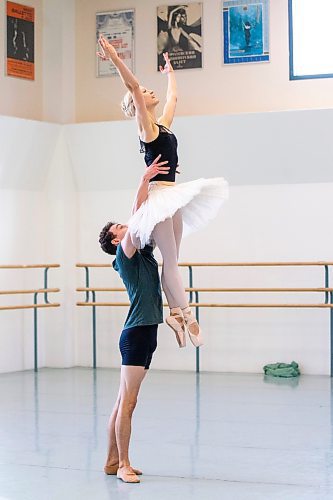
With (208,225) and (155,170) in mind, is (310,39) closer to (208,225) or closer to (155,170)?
(208,225)

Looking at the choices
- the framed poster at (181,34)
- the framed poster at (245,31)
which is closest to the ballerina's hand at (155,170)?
the framed poster at (245,31)

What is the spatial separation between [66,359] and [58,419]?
290 cm

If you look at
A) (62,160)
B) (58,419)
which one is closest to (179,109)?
(62,160)

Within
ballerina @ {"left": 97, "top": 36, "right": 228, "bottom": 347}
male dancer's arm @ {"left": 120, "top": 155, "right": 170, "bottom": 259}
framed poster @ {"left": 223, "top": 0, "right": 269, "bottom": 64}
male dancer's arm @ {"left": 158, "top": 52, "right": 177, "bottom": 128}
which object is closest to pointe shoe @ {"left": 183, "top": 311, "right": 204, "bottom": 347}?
ballerina @ {"left": 97, "top": 36, "right": 228, "bottom": 347}

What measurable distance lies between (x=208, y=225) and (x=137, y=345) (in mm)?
4440

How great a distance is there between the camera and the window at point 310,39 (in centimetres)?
862

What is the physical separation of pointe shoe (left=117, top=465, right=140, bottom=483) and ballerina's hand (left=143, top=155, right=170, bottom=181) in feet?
4.86

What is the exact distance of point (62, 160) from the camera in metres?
9.41

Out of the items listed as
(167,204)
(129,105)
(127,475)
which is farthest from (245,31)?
(127,475)

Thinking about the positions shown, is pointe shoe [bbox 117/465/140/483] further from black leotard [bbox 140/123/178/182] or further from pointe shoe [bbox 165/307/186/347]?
black leotard [bbox 140/123/178/182]

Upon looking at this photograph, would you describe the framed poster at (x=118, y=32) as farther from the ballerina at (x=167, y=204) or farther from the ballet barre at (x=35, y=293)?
the ballerina at (x=167, y=204)

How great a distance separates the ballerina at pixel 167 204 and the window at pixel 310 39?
3935mm

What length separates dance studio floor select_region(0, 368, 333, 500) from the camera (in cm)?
467

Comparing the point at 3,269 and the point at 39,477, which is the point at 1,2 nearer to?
the point at 3,269
